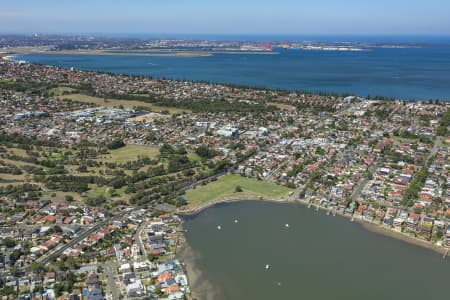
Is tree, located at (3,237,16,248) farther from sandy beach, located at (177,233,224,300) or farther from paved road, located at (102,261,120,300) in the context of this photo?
sandy beach, located at (177,233,224,300)

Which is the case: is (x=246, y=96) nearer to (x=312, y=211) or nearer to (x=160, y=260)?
(x=312, y=211)

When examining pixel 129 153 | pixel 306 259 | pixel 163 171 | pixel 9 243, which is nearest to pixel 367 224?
pixel 306 259

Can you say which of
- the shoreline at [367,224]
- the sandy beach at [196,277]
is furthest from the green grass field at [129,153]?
the sandy beach at [196,277]

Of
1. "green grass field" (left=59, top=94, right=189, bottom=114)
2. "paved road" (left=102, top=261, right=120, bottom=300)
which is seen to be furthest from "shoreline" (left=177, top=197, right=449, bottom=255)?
"green grass field" (left=59, top=94, right=189, bottom=114)

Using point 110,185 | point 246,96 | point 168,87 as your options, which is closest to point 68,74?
point 168,87

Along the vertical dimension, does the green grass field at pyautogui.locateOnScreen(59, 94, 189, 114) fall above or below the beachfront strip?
above
